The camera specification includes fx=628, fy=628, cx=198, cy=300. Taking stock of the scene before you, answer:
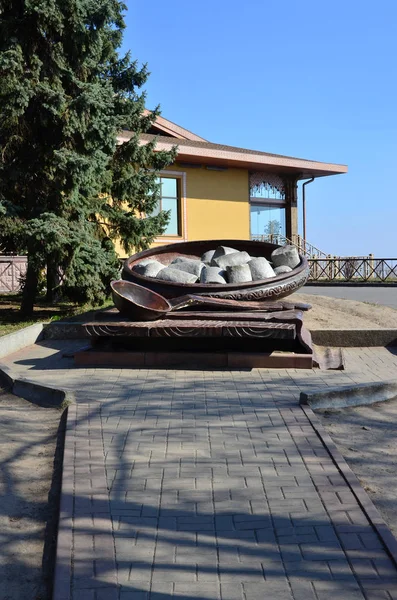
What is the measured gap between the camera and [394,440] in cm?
516

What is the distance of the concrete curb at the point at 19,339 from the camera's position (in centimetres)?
933

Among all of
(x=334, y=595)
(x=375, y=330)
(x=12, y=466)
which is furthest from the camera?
(x=375, y=330)

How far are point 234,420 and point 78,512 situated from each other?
2.18 meters

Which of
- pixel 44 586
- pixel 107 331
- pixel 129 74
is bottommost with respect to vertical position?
pixel 44 586

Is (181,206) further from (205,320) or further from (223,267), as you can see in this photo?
(205,320)

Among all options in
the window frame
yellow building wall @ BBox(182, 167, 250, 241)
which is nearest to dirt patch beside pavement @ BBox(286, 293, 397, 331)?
the window frame

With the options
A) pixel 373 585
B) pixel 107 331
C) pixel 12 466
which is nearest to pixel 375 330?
pixel 107 331

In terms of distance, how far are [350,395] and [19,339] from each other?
5.68 metres

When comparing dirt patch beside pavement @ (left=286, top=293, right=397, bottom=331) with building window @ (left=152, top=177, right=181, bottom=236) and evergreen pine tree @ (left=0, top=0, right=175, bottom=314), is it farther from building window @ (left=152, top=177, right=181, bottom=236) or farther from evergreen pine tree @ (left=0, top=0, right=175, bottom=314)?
building window @ (left=152, top=177, right=181, bottom=236)

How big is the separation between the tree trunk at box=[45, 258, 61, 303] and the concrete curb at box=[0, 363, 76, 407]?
5015mm

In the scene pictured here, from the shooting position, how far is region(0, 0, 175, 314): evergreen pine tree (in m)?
11.5

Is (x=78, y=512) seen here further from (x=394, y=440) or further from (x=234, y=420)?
(x=394, y=440)

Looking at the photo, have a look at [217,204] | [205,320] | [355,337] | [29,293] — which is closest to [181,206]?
[217,204]

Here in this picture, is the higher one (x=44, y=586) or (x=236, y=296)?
(x=236, y=296)
